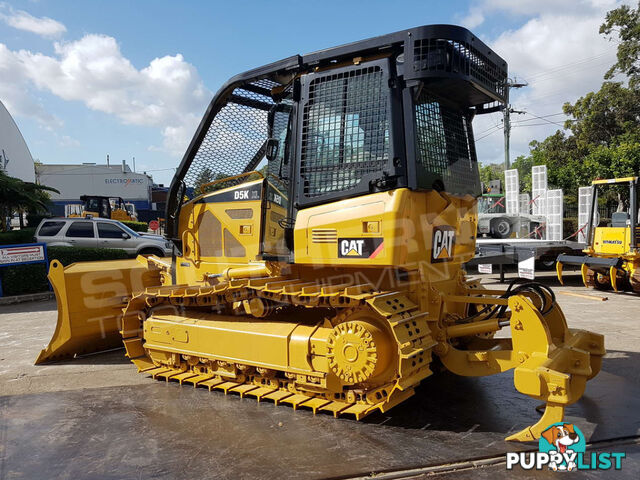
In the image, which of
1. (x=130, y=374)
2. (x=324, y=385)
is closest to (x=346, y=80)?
(x=324, y=385)

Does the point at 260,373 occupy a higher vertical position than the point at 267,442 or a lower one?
higher

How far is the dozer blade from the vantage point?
19.2 feet

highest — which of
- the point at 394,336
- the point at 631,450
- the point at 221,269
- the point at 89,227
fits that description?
the point at 89,227

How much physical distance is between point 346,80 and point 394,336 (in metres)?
2.21

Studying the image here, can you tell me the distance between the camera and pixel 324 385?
4.20 meters

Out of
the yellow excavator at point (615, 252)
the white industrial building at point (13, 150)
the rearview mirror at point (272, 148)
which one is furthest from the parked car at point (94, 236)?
the white industrial building at point (13, 150)

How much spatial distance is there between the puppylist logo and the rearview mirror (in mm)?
3251

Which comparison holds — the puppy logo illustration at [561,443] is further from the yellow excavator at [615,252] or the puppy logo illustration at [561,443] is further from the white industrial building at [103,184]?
the white industrial building at [103,184]

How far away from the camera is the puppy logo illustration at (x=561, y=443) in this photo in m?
3.48

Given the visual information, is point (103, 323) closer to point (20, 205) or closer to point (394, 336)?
point (394, 336)

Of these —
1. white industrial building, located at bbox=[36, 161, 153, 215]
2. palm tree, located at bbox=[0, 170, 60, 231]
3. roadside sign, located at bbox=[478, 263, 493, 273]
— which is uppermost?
white industrial building, located at bbox=[36, 161, 153, 215]

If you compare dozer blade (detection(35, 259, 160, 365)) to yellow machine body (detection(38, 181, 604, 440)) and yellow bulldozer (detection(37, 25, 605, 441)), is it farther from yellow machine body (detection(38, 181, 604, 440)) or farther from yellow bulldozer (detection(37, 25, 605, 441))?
yellow bulldozer (detection(37, 25, 605, 441))

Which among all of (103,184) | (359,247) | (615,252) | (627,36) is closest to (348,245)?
(359,247)

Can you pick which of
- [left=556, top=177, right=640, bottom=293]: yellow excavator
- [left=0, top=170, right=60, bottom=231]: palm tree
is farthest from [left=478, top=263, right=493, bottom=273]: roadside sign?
[left=0, top=170, right=60, bottom=231]: palm tree
